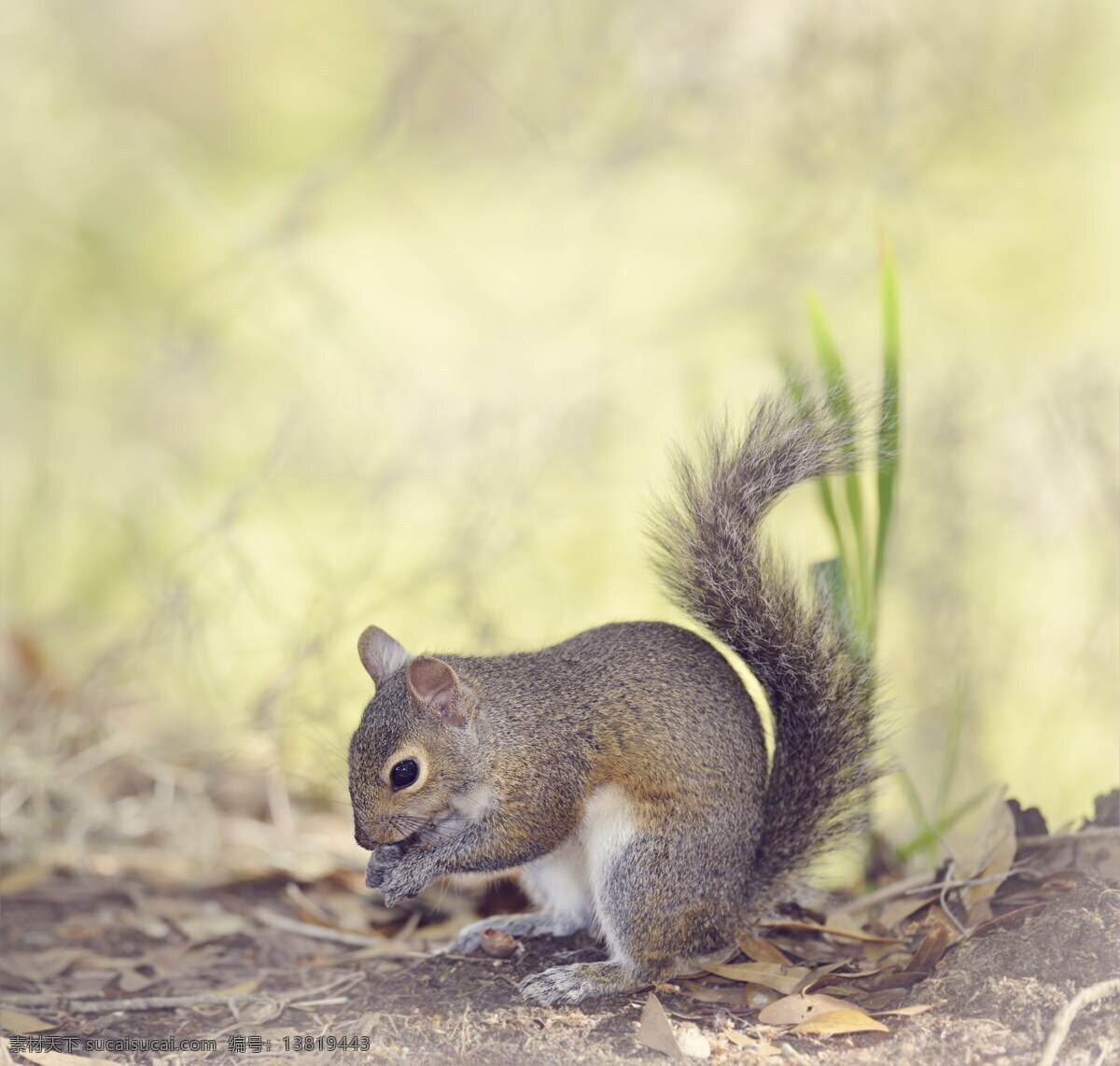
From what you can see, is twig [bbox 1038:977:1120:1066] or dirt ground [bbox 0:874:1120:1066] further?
dirt ground [bbox 0:874:1120:1066]

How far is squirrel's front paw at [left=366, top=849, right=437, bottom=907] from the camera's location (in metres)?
1.84

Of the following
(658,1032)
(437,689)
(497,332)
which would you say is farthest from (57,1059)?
(497,332)

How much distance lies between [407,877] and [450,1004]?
0.21 metres

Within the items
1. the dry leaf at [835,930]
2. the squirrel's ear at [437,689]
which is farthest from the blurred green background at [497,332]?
the squirrel's ear at [437,689]

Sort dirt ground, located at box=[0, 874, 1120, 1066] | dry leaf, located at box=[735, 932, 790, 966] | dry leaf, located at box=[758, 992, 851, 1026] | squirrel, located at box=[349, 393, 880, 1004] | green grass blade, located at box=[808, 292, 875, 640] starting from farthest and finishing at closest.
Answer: green grass blade, located at box=[808, 292, 875, 640] → dry leaf, located at box=[735, 932, 790, 966] → squirrel, located at box=[349, 393, 880, 1004] → dry leaf, located at box=[758, 992, 851, 1026] → dirt ground, located at box=[0, 874, 1120, 1066]

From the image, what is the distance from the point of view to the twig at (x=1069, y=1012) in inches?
56.3

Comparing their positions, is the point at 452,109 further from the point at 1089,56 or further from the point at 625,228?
the point at 1089,56

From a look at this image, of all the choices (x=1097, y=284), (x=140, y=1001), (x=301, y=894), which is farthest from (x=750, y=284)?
(x=140, y=1001)

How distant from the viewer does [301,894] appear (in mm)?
2613

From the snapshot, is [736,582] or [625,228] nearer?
[736,582]

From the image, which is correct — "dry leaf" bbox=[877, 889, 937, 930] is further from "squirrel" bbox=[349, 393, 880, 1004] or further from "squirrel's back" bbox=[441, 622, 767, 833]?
"squirrel's back" bbox=[441, 622, 767, 833]

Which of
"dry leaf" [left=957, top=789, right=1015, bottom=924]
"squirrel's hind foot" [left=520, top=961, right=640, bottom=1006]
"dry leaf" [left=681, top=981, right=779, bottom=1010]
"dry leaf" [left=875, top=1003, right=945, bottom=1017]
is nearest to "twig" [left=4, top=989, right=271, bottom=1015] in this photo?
"squirrel's hind foot" [left=520, top=961, right=640, bottom=1006]

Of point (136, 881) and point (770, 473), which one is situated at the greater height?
point (770, 473)

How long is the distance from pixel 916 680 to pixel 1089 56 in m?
1.63
